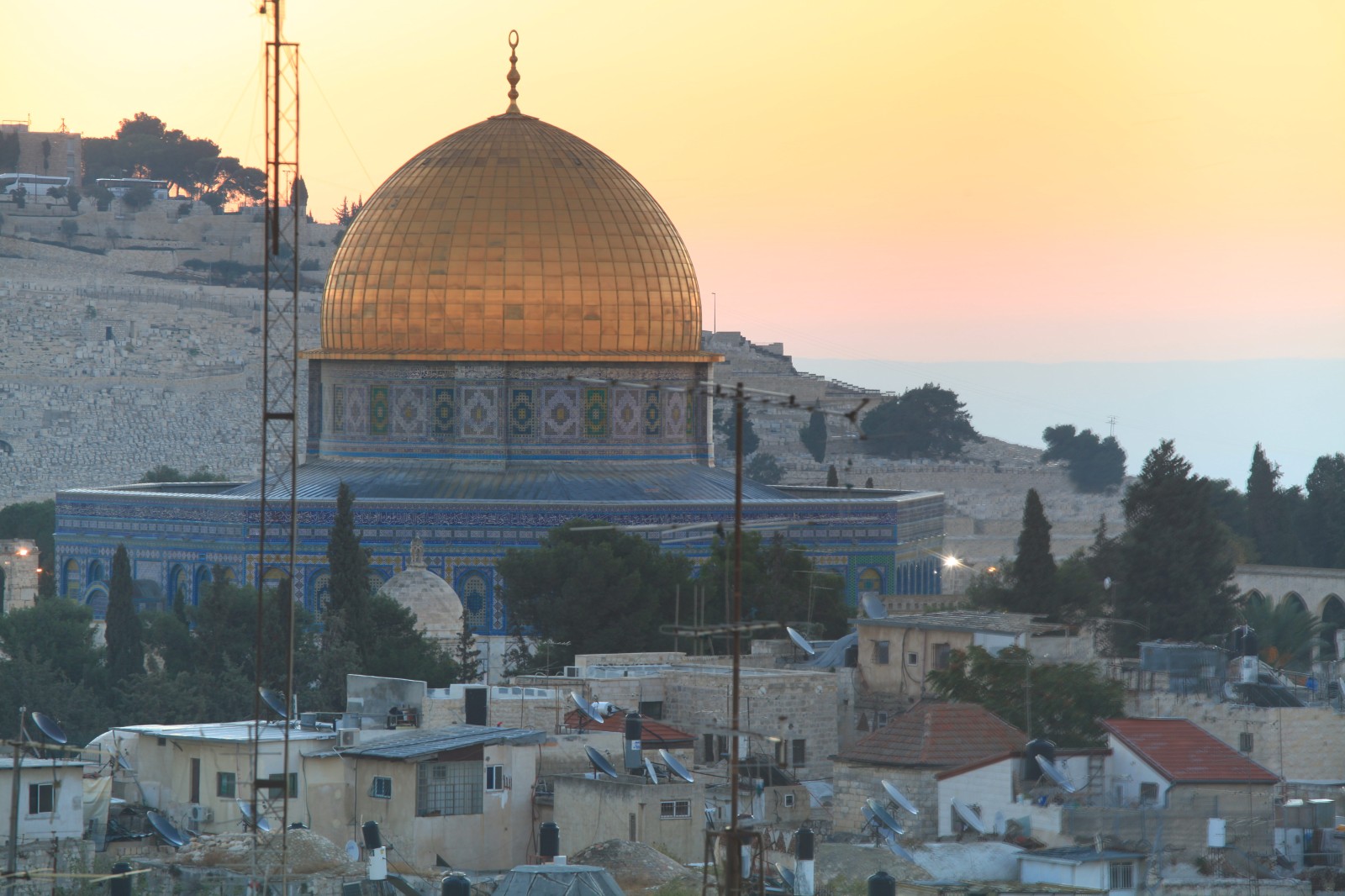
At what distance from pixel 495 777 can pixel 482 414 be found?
16.1m

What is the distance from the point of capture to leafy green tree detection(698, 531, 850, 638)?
3559 cm

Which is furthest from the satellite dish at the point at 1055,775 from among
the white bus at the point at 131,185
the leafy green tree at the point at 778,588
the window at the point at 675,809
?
the white bus at the point at 131,185

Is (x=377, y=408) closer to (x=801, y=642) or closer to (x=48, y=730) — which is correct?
(x=801, y=642)

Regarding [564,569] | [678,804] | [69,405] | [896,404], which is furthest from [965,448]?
[678,804]

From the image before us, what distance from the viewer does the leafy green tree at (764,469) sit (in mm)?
70000

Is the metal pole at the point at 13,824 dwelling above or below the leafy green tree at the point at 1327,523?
below

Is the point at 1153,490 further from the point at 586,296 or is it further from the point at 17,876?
the point at 17,876

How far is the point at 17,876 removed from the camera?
20281 mm

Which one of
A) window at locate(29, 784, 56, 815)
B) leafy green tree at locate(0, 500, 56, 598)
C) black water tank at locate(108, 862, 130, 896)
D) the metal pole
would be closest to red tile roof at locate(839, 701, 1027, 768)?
window at locate(29, 784, 56, 815)

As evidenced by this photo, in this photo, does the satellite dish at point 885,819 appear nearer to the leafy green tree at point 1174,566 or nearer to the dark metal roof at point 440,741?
the dark metal roof at point 440,741

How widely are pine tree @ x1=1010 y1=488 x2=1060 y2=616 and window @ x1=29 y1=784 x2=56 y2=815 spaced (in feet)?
50.3

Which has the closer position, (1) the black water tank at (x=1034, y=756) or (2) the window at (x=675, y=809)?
(2) the window at (x=675, y=809)

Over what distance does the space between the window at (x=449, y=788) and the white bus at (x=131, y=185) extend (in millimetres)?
89851

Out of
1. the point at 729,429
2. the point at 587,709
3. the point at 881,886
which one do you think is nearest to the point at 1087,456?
the point at 729,429
